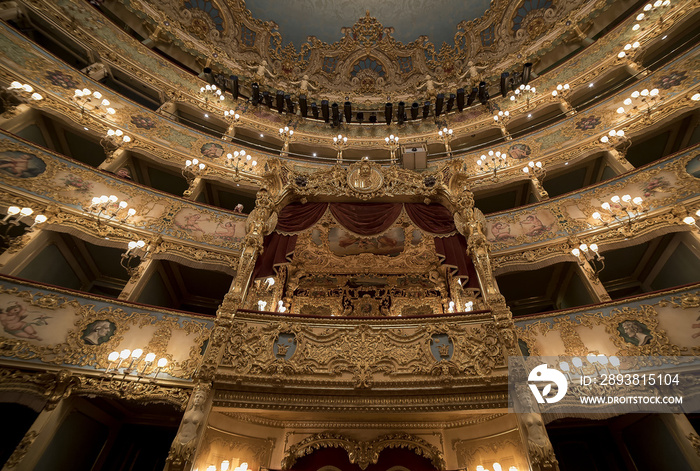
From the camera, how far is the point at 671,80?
8.41m

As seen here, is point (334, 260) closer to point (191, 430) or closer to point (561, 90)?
point (191, 430)

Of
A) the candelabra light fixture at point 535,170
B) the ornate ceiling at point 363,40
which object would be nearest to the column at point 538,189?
the candelabra light fixture at point 535,170

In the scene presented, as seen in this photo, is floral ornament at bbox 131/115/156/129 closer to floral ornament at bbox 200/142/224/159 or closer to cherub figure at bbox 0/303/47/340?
floral ornament at bbox 200/142/224/159

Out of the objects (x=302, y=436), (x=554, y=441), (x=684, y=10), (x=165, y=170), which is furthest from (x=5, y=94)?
(x=684, y=10)

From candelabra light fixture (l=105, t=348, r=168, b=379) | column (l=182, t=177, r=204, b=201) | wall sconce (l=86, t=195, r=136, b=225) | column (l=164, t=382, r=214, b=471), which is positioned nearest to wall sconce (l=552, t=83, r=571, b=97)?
column (l=182, t=177, r=204, b=201)

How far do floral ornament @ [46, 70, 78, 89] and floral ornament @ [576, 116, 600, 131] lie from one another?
16.0 metres

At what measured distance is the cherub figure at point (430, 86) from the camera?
52.1 ft

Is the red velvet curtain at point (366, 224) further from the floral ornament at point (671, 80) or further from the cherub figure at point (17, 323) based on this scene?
the floral ornament at point (671, 80)

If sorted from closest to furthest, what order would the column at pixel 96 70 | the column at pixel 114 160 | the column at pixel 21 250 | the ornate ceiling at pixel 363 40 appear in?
the column at pixel 21 250, the column at pixel 114 160, the column at pixel 96 70, the ornate ceiling at pixel 363 40

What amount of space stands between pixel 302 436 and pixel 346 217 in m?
4.53

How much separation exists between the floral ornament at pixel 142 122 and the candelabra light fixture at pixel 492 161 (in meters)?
11.7

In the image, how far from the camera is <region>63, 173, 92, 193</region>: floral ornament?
7.13 metres

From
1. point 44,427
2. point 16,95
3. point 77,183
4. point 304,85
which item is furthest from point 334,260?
point 304,85

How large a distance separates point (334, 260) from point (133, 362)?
4.93 metres
